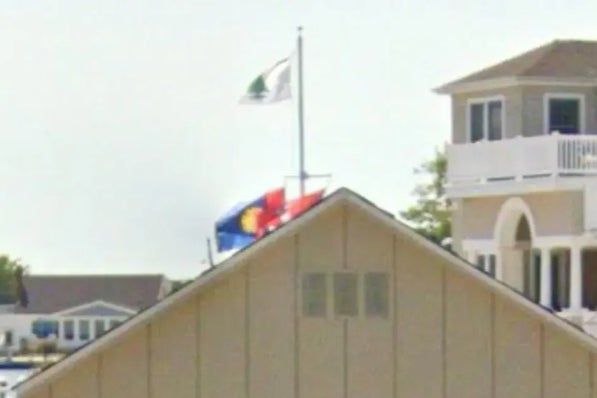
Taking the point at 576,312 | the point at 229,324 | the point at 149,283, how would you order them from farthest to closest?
the point at 149,283 < the point at 576,312 < the point at 229,324

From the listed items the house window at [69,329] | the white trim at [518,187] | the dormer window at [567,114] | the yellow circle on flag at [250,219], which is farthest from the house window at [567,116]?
the house window at [69,329]

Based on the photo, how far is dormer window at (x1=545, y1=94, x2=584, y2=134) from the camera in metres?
72.3

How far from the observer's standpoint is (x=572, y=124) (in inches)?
2852

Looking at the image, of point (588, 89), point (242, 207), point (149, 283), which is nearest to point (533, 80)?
point (588, 89)

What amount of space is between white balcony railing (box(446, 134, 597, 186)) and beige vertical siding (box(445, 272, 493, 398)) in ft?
98.3

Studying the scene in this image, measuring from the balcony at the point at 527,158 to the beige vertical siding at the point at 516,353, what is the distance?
2977cm

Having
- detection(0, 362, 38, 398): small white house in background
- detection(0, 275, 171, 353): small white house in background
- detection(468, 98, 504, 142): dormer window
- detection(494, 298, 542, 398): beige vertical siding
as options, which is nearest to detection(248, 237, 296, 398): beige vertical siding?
detection(494, 298, 542, 398): beige vertical siding

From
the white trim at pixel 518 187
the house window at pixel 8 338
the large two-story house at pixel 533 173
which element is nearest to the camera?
the white trim at pixel 518 187

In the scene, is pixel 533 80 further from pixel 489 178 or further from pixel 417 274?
pixel 417 274

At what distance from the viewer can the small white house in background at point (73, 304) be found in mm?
160000

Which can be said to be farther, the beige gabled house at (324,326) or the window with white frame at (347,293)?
the window with white frame at (347,293)

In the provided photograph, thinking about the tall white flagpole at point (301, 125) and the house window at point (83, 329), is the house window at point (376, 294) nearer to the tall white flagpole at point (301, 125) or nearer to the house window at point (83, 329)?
the tall white flagpole at point (301, 125)

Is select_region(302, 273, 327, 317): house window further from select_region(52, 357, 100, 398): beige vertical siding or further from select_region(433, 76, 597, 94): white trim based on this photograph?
select_region(433, 76, 597, 94): white trim

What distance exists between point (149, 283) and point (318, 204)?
131 meters
